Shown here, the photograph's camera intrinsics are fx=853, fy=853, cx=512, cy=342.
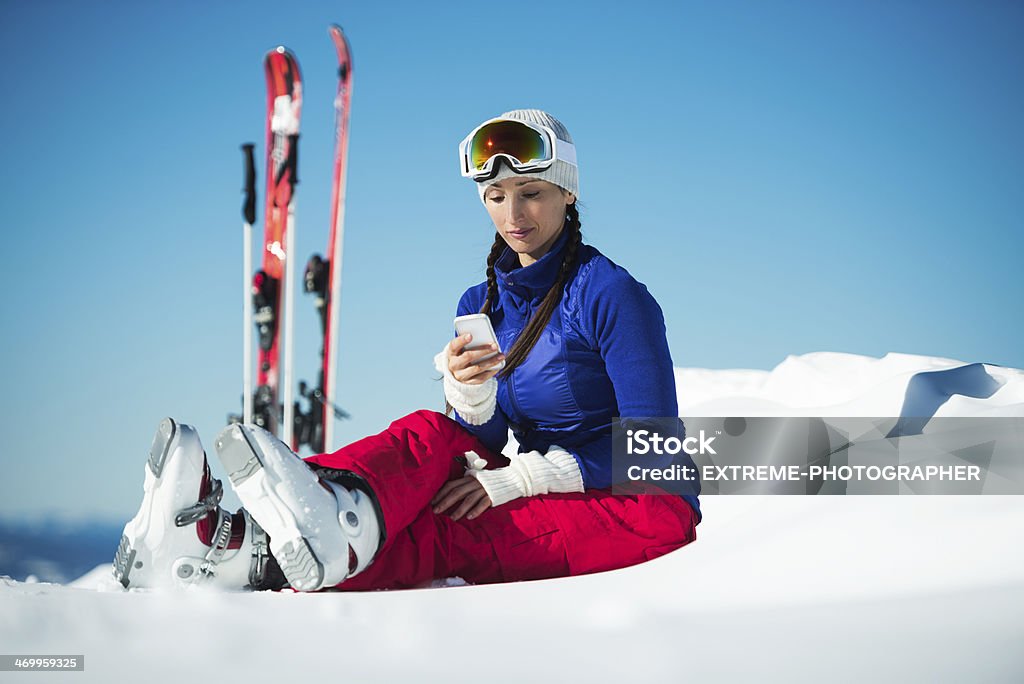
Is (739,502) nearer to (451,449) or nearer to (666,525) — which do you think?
(666,525)

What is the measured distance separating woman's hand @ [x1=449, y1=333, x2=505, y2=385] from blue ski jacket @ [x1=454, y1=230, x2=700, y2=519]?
0.57ft

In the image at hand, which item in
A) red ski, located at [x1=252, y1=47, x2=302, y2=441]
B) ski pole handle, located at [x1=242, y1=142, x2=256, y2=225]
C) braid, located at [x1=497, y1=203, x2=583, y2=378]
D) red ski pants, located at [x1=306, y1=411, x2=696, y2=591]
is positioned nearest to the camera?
red ski pants, located at [x1=306, y1=411, x2=696, y2=591]

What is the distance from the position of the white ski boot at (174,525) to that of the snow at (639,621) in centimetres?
10

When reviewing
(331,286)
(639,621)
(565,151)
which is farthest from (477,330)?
(331,286)

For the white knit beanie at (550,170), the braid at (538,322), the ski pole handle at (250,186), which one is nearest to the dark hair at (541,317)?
the braid at (538,322)

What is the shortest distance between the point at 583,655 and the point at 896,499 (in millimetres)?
1101

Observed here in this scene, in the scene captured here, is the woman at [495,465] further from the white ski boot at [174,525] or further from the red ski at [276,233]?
the red ski at [276,233]

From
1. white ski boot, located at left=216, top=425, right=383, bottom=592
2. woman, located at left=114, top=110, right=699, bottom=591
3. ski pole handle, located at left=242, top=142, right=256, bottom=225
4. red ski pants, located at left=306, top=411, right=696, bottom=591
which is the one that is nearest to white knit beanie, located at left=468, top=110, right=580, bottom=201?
woman, located at left=114, top=110, right=699, bottom=591

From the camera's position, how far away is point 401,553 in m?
1.50

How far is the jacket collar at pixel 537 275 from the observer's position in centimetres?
179

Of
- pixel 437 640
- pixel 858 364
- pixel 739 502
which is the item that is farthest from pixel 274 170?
pixel 437 640

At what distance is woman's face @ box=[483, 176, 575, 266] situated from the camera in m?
1.85

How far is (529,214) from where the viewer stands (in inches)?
72.7

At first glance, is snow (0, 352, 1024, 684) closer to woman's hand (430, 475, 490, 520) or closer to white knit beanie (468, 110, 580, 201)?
woman's hand (430, 475, 490, 520)
